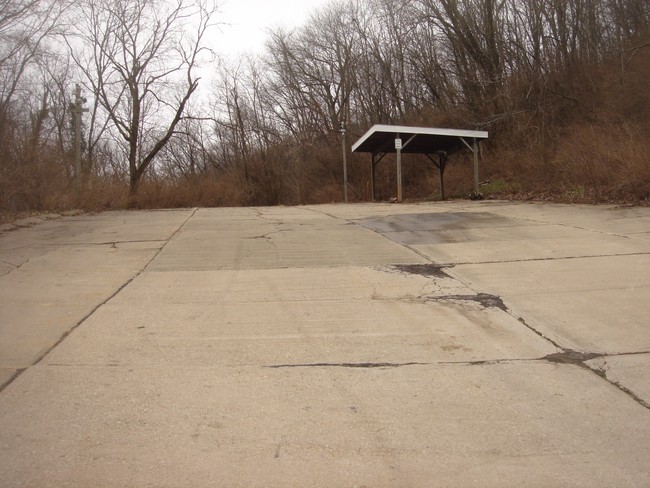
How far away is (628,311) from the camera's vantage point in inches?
226

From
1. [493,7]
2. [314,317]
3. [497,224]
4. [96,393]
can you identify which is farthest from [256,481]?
[493,7]

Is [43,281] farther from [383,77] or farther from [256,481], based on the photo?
[383,77]

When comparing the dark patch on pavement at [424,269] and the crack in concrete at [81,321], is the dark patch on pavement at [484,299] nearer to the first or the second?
the dark patch on pavement at [424,269]

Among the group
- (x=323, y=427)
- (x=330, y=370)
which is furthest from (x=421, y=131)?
(x=323, y=427)

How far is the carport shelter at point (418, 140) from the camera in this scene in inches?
888

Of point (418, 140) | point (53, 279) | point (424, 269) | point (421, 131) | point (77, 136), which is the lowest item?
point (424, 269)

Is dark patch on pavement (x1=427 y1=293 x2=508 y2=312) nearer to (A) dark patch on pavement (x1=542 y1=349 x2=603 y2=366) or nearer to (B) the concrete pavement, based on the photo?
(B) the concrete pavement

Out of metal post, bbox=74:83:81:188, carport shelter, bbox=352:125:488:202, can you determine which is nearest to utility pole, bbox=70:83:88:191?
metal post, bbox=74:83:81:188

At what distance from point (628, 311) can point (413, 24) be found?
93.6 feet

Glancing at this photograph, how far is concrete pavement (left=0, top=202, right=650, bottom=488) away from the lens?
3062mm

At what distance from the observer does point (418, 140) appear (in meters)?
24.8

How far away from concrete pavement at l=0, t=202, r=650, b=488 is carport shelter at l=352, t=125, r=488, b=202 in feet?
46.1

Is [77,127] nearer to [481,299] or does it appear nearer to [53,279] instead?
[53,279]

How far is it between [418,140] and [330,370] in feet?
70.5
